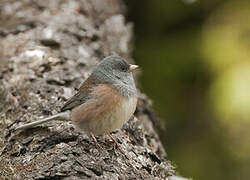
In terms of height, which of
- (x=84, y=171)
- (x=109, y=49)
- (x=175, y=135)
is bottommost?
(x=175, y=135)

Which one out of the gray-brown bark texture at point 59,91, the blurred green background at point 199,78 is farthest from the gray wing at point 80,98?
the blurred green background at point 199,78

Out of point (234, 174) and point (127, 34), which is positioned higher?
point (127, 34)

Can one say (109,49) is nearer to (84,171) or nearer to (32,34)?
(32,34)

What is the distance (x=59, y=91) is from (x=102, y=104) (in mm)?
629

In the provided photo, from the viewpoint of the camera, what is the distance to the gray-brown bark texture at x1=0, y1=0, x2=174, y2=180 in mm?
2410

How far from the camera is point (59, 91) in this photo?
3.36 meters

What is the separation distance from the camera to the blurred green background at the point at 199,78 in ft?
14.8

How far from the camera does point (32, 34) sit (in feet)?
13.1

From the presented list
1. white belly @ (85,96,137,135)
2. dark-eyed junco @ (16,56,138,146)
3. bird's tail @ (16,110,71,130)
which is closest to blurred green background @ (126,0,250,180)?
dark-eyed junco @ (16,56,138,146)

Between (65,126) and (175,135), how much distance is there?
2.34 metres

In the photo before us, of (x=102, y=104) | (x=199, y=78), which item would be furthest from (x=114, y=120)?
(x=199, y=78)

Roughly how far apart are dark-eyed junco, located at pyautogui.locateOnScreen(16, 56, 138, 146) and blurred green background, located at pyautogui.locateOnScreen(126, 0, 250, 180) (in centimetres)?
158

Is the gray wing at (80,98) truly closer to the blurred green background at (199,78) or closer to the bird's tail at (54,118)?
the bird's tail at (54,118)

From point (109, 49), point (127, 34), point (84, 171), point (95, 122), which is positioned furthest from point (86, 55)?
point (84, 171)
